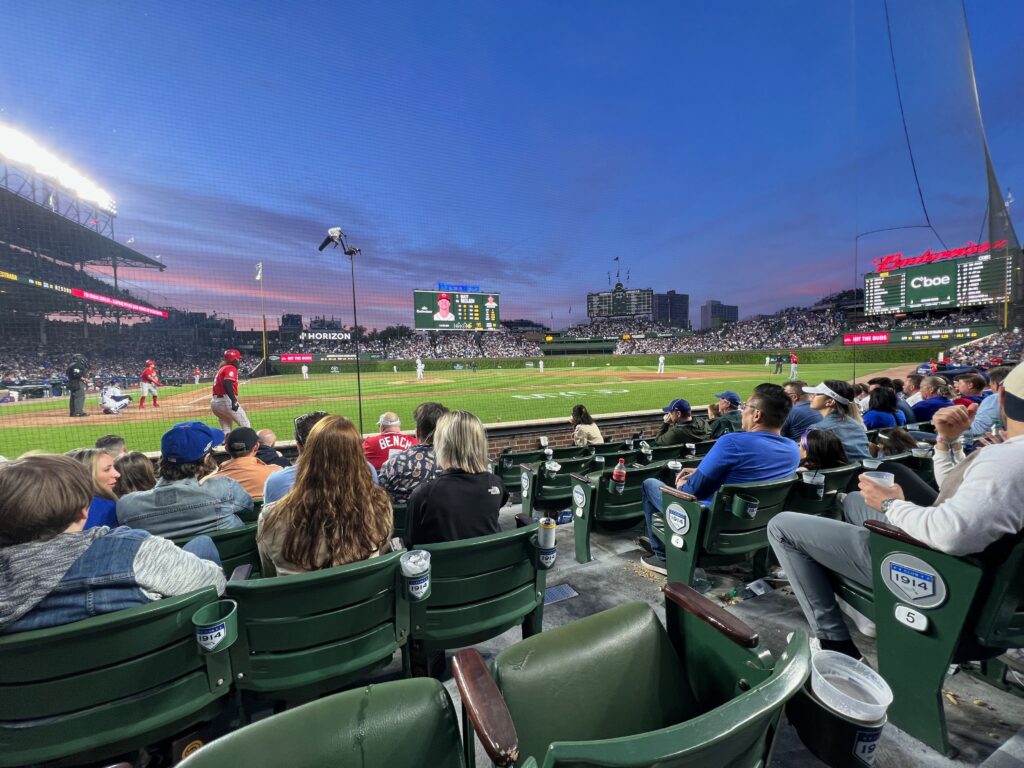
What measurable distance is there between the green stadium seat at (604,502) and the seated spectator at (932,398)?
633cm

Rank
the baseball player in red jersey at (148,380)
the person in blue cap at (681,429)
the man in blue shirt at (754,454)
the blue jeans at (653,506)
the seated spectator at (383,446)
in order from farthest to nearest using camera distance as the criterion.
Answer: the baseball player in red jersey at (148,380) < the person in blue cap at (681,429) < the seated spectator at (383,446) < the blue jeans at (653,506) < the man in blue shirt at (754,454)

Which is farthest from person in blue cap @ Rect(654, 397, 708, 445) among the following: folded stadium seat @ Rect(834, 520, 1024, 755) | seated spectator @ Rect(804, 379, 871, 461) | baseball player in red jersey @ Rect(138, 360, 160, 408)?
baseball player in red jersey @ Rect(138, 360, 160, 408)

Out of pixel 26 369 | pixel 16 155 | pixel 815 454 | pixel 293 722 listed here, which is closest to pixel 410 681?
pixel 293 722

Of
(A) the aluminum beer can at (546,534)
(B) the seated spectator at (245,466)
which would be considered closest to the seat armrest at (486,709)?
(A) the aluminum beer can at (546,534)

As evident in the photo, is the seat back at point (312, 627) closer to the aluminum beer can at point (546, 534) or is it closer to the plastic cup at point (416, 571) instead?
the plastic cup at point (416, 571)

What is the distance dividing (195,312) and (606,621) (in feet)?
37.9

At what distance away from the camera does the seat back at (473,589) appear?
204cm

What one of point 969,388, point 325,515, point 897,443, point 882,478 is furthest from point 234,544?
point 969,388

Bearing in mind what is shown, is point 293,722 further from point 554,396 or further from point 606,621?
point 554,396

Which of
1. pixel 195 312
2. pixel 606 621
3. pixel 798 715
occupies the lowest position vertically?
pixel 798 715

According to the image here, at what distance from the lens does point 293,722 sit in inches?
37.2

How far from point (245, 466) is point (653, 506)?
143 inches

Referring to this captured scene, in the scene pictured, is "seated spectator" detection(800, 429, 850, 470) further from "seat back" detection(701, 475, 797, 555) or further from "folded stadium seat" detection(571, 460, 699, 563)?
"folded stadium seat" detection(571, 460, 699, 563)

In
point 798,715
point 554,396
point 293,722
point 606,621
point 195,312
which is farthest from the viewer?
point 554,396
